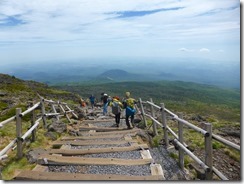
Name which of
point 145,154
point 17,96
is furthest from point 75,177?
point 17,96

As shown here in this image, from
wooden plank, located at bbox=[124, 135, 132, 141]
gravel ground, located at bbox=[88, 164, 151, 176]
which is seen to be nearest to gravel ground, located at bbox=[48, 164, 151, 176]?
gravel ground, located at bbox=[88, 164, 151, 176]

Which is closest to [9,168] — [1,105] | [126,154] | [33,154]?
[33,154]

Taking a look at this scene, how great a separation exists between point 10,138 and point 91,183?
718 cm

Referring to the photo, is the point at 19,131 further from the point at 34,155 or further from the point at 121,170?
the point at 121,170

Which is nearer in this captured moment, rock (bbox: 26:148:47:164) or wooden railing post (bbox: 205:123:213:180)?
wooden railing post (bbox: 205:123:213:180)

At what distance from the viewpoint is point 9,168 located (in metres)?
7.64

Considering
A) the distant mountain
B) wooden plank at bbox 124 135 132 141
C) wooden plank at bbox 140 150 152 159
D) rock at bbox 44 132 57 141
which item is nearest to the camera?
wooden plank at bbox 140 150 152 159

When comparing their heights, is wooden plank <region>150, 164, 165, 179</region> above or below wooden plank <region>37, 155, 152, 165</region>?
below

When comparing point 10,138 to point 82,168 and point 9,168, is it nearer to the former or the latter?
point 9,168

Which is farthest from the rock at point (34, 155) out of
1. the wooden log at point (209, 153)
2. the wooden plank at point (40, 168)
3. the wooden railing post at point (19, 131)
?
the wooden log at point (209, 153)

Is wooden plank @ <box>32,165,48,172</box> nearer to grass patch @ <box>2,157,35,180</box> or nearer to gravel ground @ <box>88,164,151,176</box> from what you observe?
grass patch @ <box>2,157,35,180</box>

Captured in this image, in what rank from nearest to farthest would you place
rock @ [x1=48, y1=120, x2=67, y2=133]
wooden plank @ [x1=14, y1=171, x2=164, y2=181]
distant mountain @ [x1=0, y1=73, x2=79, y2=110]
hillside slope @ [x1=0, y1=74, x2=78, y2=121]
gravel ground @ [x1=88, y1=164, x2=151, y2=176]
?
wooden plank @ [x1=14, y1=171, x2=164, y2=181]
gravel ground @ [x1=88, y1=164, x2=151, y2=176]
rock @ [x1=48, y1=120, x2=67, y2=133]
hillside slope @ [x1=0, y1=74, x2=78, y2=121]
distant mountain @ [x1=0, y1=73, x2=79, y2=110]

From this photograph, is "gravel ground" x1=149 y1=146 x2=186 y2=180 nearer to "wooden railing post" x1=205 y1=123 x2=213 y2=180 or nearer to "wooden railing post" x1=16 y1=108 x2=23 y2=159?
"wooden railing post" x1=205 y1=123 x2=213 y2=180

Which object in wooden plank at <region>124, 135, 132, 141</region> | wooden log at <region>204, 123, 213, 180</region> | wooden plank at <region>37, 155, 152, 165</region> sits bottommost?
wooden plank at <region>124, 135, 132, 141</region>
